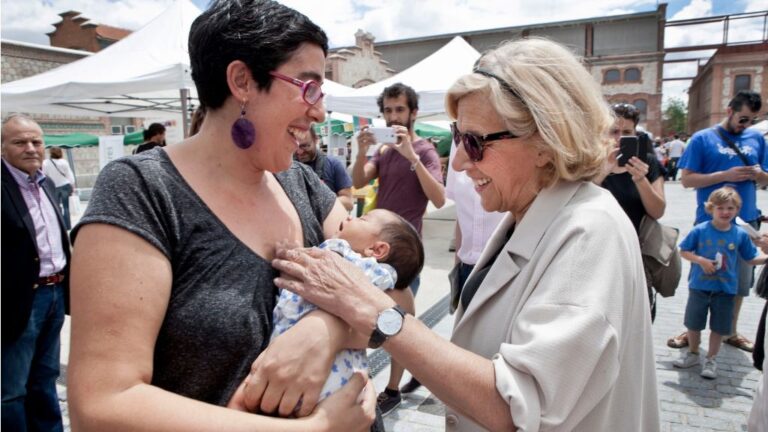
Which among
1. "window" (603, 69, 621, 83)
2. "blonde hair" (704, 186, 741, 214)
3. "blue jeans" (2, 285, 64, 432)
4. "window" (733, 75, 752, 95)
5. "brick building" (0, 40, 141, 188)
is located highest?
"window" (603, 69, 621, 83)

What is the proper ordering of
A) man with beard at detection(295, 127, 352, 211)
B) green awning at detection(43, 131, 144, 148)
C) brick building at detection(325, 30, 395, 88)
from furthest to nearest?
brick building at detection(325, 30, 395, 88) → green awning at detection(43, 131, 144, 148) → man with beard at detection(295, 127, 352, 211)

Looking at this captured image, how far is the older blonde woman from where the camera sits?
124 centimetres

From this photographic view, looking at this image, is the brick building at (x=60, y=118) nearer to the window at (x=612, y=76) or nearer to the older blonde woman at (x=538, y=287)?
the older blonde woman at (x=538, y=287)

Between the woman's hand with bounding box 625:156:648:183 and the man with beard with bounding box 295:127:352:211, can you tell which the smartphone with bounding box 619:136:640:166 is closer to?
the woman's hand with bounding box 625:156:648:183

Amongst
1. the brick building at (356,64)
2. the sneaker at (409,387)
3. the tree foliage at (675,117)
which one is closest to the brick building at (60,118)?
the brick building at (356,64)

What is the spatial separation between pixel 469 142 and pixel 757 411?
1810mm

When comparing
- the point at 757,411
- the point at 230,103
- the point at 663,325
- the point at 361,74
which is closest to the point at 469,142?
the point at 230,103

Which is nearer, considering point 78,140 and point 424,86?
point 424,86

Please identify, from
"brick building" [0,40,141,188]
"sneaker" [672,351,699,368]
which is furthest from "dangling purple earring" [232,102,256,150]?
"brick building" [0,40,141,188]

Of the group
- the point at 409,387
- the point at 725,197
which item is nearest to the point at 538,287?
the point at 409,387

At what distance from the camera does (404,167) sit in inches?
171

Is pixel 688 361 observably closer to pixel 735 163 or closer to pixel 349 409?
pixel 735 163

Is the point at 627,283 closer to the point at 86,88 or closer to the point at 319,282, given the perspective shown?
the point at 319,282

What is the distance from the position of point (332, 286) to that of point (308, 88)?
A: 558mm
